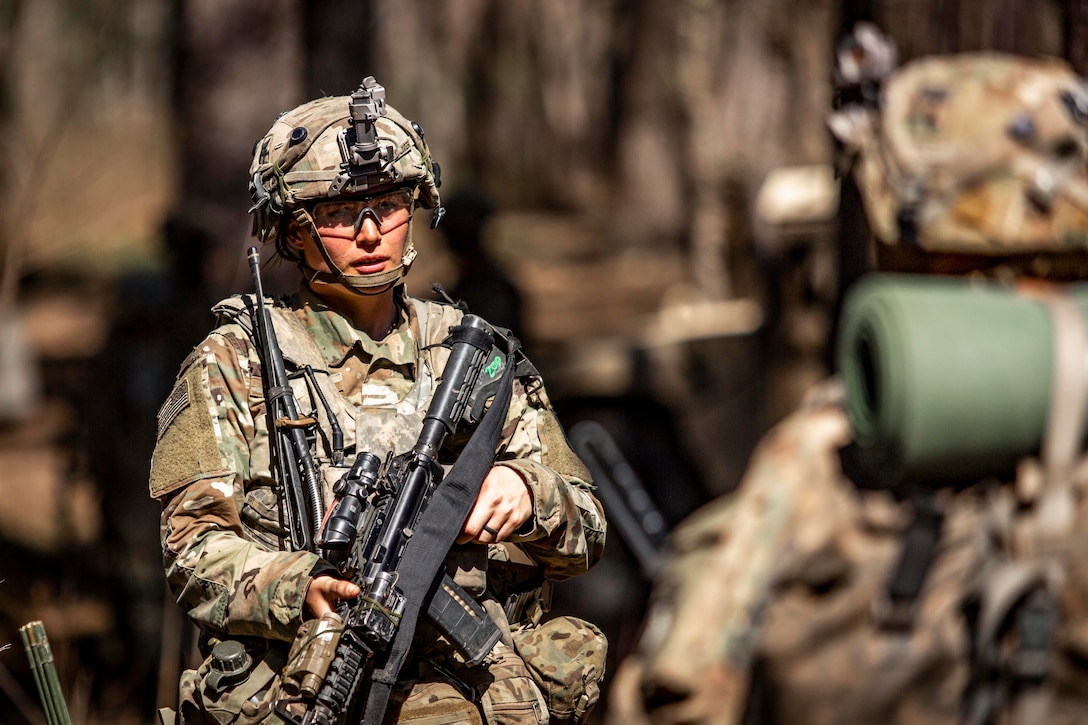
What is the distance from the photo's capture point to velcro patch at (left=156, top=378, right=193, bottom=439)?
2.74m

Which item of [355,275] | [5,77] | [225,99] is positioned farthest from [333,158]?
[5,77]

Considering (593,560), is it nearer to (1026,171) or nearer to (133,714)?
(1026,171)

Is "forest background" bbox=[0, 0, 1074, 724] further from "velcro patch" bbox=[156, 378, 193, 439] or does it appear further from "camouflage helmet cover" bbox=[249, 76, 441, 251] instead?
"camouflage helmet cover" bbox=[249, 76, 441, 251]

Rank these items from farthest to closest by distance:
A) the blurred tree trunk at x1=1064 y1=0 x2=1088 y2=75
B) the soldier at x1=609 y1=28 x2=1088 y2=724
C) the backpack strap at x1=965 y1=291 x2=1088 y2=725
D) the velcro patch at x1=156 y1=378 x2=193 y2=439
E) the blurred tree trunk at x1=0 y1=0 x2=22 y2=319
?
the blurred tree trunk at x1=0 y1=0 x2=22 y2=319
the blurred tree trunk at x1=1064 y1=0 x2=1088 y2=75
the backpack strap at x1=965 y1=291 x2=1088 y2=725
the velcro patch at x1=156 y1=378 x2=193 y2=439
the soldier at x1=609 y1=28 x2=1088 y2=724

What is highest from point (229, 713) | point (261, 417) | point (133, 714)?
point (261, 417)

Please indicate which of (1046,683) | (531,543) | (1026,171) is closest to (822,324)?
(1026,171)

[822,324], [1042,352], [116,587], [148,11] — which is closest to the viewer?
[1042,352]

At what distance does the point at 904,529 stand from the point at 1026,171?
5.25ft

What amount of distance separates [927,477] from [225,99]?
5.08 meters

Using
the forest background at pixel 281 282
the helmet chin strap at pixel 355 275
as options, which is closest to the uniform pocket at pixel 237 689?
the helmet chin strap at pixel 355 275

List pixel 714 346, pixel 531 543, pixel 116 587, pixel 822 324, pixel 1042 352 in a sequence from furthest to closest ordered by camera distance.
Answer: pixel 714 346 → pixel 822 324 → pixel 116 587 → pixel 531 543 → pixel 1042 352

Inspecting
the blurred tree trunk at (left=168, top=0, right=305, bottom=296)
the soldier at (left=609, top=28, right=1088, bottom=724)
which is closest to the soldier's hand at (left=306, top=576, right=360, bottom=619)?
the soldier at (left=609, top=28, right=1088, bottom=724)

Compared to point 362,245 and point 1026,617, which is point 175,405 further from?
point 1026,617

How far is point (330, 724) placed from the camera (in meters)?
2.53
